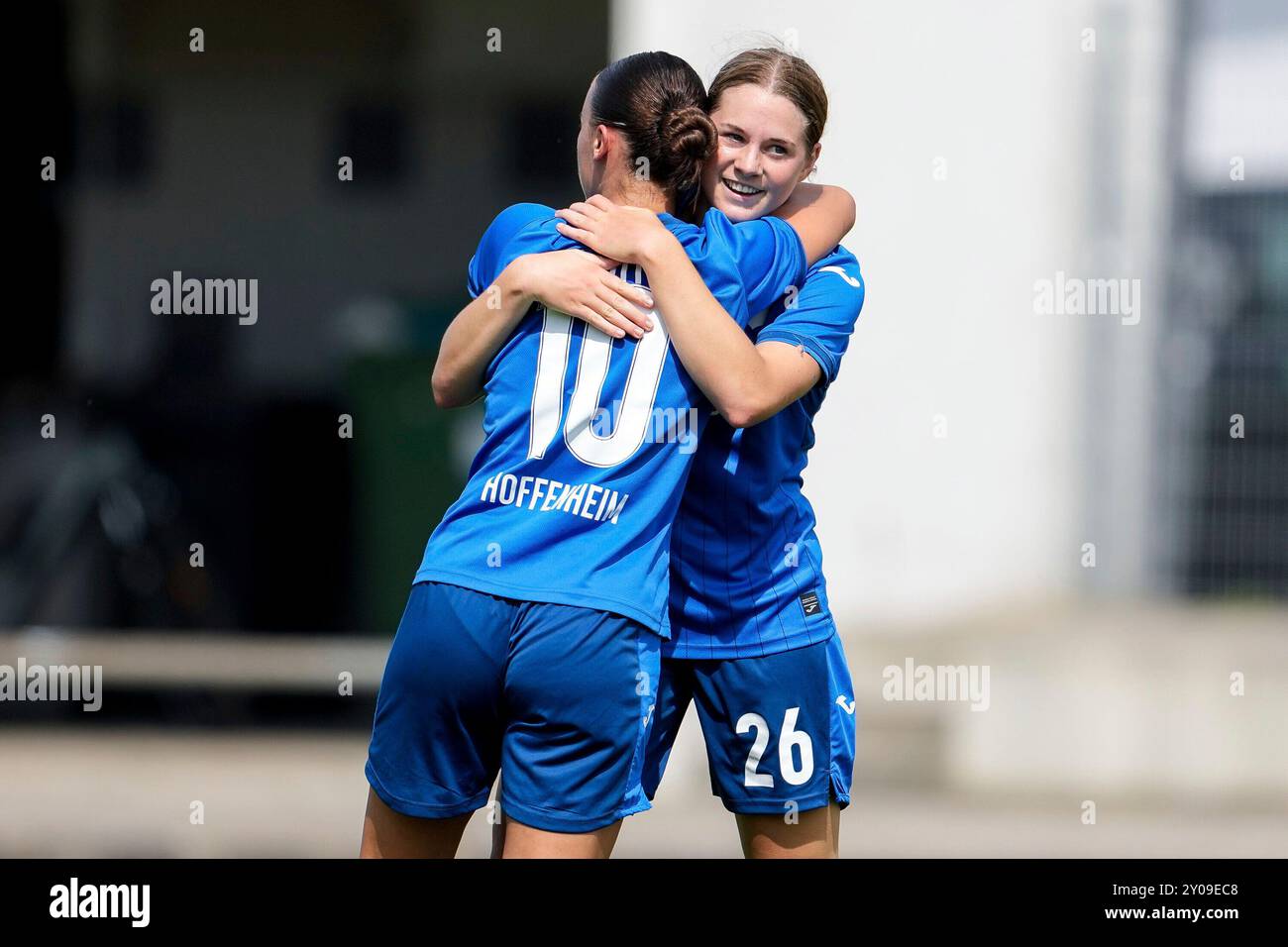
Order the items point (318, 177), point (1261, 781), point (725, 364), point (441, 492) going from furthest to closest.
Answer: point (318, 177)
point (441, 492)
point (1261, 781)
point (725, 364)

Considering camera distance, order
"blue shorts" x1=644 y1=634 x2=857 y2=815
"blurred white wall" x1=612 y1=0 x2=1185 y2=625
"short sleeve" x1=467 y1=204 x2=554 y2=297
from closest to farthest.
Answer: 1. "short sleeve" x1=467 y1=204 x2=554 y2=297
2. "blue shorts" x1=644 y1=634 x2=857 y2=815
3. "blurred white wall" x1=612 y1=0 x2=1185 y2=625

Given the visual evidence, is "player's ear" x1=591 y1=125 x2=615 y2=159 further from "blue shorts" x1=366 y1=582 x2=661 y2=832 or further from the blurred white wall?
the blurred white wall

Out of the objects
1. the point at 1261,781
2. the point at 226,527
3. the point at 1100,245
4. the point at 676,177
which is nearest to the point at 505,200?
the point at 226,527

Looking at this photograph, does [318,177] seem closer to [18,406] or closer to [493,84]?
[493,84]

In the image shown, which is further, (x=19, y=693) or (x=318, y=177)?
(x=318, y=177)

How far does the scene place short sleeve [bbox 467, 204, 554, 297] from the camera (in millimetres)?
2639

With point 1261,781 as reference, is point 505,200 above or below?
above

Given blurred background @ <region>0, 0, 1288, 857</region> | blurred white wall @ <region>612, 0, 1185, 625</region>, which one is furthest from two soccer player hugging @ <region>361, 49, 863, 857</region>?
blurred white wall @ <region>612, 0, 1185, 625</region>

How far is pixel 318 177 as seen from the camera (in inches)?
417

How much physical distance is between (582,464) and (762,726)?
2.31 ft

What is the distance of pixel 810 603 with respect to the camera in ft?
9.59

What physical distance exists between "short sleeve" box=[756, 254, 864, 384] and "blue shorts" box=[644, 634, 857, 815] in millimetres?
552

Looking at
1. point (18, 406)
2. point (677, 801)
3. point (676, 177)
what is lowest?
point (677, 801)

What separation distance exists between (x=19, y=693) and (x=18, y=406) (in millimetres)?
2084
